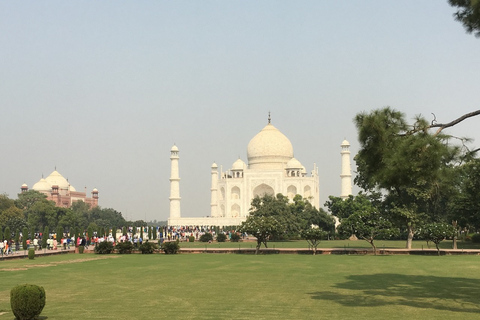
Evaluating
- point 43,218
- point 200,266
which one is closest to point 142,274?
point 200,266

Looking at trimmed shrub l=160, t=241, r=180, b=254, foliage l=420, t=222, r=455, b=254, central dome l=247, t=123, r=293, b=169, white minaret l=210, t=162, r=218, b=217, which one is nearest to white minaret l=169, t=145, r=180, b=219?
white minaret l=210, t=162, r=218, b=217

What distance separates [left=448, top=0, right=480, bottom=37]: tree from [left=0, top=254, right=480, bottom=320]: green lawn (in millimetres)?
5678

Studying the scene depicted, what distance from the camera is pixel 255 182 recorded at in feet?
232

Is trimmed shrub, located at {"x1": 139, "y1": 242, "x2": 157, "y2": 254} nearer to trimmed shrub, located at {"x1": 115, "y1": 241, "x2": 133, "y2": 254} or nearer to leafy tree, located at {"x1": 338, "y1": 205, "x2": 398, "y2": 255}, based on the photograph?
trimmed shrub, located at {"x1": 115, "y1": 241, "x2": 133, "y2": 254}

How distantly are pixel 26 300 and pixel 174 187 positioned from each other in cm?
5893

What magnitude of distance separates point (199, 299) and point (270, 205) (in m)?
37.1

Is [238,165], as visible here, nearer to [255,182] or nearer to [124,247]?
[255,182]

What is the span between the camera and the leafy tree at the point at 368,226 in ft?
102

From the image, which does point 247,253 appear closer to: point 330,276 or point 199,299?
point 330,276

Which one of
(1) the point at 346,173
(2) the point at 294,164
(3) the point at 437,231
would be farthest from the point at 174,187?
(3) the point at 437,231

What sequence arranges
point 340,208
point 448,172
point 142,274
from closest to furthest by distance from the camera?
point 448,172 < point 142,274 < point 340,208

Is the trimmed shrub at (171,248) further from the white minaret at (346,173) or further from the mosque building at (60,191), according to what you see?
the mosque building at (60,191)

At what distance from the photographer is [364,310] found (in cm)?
1302

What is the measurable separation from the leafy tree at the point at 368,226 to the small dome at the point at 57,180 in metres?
76.6
